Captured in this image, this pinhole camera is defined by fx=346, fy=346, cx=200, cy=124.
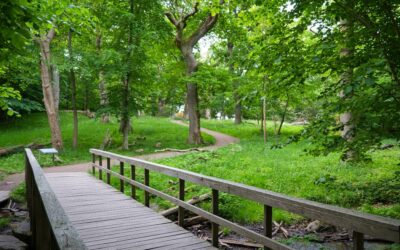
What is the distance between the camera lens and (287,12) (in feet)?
18.7

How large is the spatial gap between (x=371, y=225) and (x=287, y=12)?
4.20 metres

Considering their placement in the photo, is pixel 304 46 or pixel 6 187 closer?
Result: pixel 304 46

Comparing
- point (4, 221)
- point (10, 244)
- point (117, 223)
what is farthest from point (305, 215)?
point (4, 221)

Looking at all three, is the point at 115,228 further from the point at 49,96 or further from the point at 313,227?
the point at 49,96

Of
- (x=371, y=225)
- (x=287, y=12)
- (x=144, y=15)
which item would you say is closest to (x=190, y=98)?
(x=144, y=15)

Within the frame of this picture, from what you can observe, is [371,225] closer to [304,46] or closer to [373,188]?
[304,46]

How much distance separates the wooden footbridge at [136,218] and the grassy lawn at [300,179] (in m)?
1.96

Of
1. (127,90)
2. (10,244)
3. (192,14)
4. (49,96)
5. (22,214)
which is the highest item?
(192,14)

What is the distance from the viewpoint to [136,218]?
586 centimetres

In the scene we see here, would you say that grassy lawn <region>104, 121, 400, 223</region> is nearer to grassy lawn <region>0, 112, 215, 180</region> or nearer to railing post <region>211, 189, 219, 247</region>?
railing post <region>211, 189, 219, 247</region>

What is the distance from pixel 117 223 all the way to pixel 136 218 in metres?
0.41

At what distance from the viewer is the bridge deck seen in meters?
4.61

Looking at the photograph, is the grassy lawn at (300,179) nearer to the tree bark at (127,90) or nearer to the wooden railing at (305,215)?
the wooden railing at (305,215)

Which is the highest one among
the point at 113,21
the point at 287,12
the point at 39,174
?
the point at 113,21
